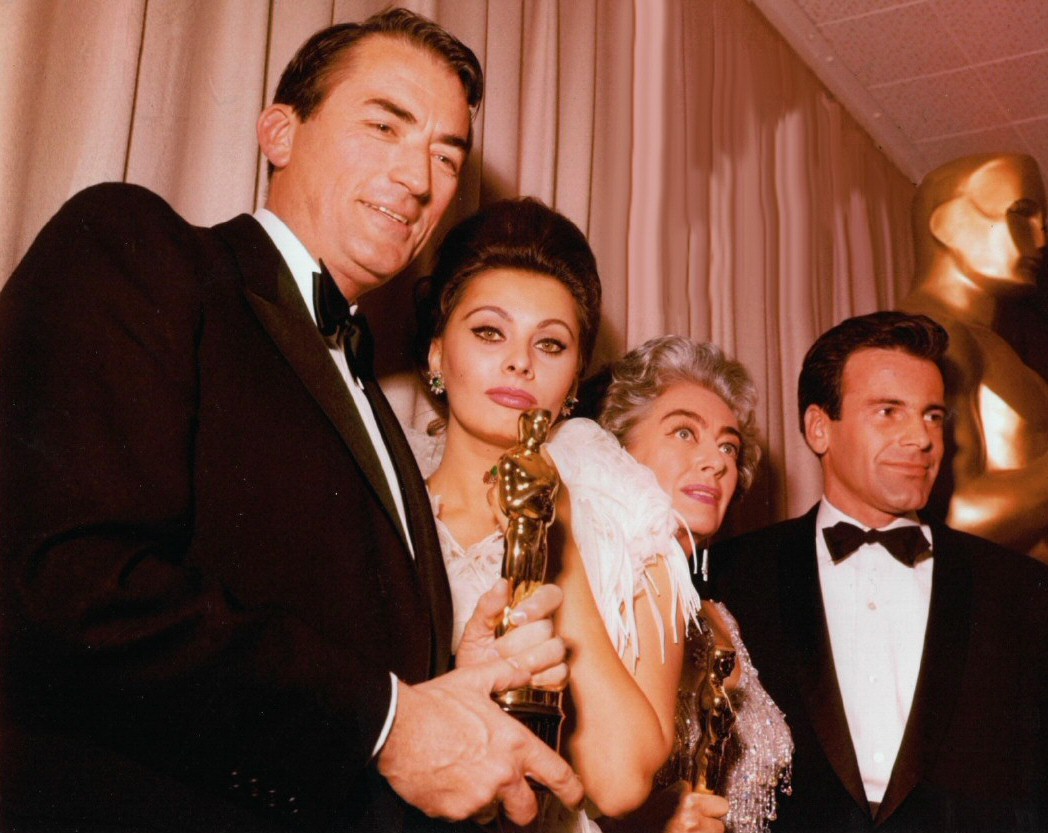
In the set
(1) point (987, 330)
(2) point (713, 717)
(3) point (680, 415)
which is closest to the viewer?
(2) point (713, 717)

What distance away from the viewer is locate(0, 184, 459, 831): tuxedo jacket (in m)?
0.98

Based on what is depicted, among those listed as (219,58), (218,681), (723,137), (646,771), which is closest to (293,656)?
(218,681)

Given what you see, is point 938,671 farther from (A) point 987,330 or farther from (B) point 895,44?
(B) point 895,44

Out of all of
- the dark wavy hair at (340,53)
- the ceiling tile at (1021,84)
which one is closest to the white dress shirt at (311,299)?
the dark wavy hair at (340,53)

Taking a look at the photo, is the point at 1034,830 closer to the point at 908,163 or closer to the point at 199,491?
the point at 199,491

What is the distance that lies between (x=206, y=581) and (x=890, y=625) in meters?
1.99

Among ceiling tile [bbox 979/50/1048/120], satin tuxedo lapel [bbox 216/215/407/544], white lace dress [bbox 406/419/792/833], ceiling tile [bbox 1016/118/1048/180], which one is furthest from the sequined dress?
ceiling tile [bbox 1016/118/1048/180]

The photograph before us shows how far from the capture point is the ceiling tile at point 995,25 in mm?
3771

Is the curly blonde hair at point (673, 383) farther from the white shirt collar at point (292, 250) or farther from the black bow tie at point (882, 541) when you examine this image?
the white shirt collar at point (292, 250)

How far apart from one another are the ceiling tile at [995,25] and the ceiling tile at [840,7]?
183 millimetres

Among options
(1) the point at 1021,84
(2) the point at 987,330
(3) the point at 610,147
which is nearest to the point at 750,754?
(3) the point at 610,147

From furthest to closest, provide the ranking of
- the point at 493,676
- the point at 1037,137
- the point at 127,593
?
the point at 1037,137 < the point at 493,676 < the point at 127,593

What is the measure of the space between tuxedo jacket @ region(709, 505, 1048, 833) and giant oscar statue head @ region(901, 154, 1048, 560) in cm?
50

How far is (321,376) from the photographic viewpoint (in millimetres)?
1285
